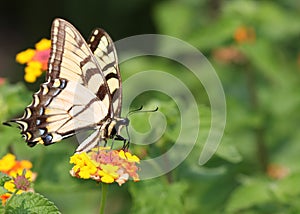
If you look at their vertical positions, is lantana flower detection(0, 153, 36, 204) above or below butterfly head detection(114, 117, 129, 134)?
below

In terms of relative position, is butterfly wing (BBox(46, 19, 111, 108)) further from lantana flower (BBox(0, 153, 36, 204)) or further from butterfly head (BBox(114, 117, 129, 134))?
lantana flower (BBox(0, 153, 36, 204))

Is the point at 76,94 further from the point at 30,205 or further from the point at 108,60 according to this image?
the point at 30,205

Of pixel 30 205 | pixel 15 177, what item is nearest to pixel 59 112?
pixel 15 177

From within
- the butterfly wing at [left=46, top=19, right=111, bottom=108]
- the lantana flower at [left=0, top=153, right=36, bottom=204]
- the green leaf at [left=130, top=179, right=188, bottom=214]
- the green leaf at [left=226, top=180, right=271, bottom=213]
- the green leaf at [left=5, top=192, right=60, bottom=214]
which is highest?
the butterfly wing at [left=46, top=19, right=111, bottom=108]

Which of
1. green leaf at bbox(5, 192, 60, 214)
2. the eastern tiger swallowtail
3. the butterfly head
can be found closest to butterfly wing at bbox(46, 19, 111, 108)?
the eastern tiger swallowtail

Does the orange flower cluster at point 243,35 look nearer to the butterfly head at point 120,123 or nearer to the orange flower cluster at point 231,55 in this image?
the orange flower cluster at point 231,55

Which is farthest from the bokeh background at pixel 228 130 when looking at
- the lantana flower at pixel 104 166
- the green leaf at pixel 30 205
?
the green leaf at pixel 30 205
